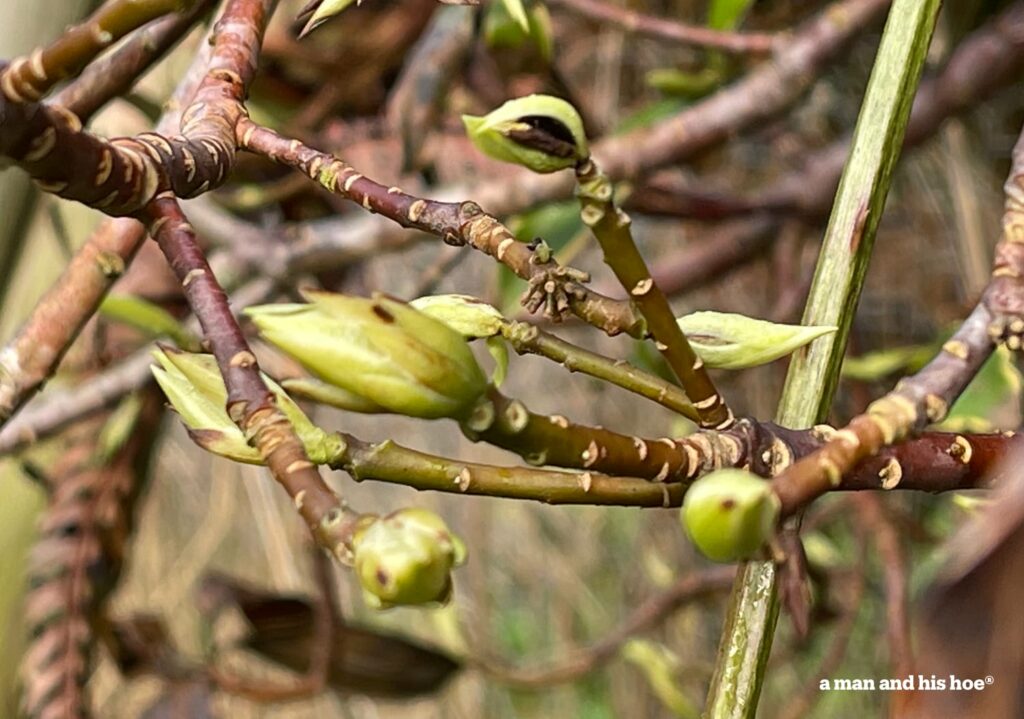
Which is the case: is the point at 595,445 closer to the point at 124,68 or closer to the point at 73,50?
the point at 73,50

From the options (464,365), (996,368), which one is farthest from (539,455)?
(996,368)

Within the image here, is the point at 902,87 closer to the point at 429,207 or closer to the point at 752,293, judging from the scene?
the point at 429,207

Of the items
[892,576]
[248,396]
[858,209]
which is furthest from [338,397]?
[892,576]

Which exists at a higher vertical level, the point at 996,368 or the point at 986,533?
the point at 996,368

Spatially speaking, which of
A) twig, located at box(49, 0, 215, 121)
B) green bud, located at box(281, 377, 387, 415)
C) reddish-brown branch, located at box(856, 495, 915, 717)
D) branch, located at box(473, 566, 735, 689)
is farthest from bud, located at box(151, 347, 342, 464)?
branch, located at box(473, 566, 735, 689)

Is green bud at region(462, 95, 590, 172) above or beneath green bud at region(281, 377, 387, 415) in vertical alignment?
above

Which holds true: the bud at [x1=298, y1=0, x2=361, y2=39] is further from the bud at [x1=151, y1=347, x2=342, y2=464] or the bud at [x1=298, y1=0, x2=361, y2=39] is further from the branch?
the branch

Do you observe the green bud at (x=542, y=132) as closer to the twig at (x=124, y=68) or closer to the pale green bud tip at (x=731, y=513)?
the pale green bud tip at (x=731, y=513)
